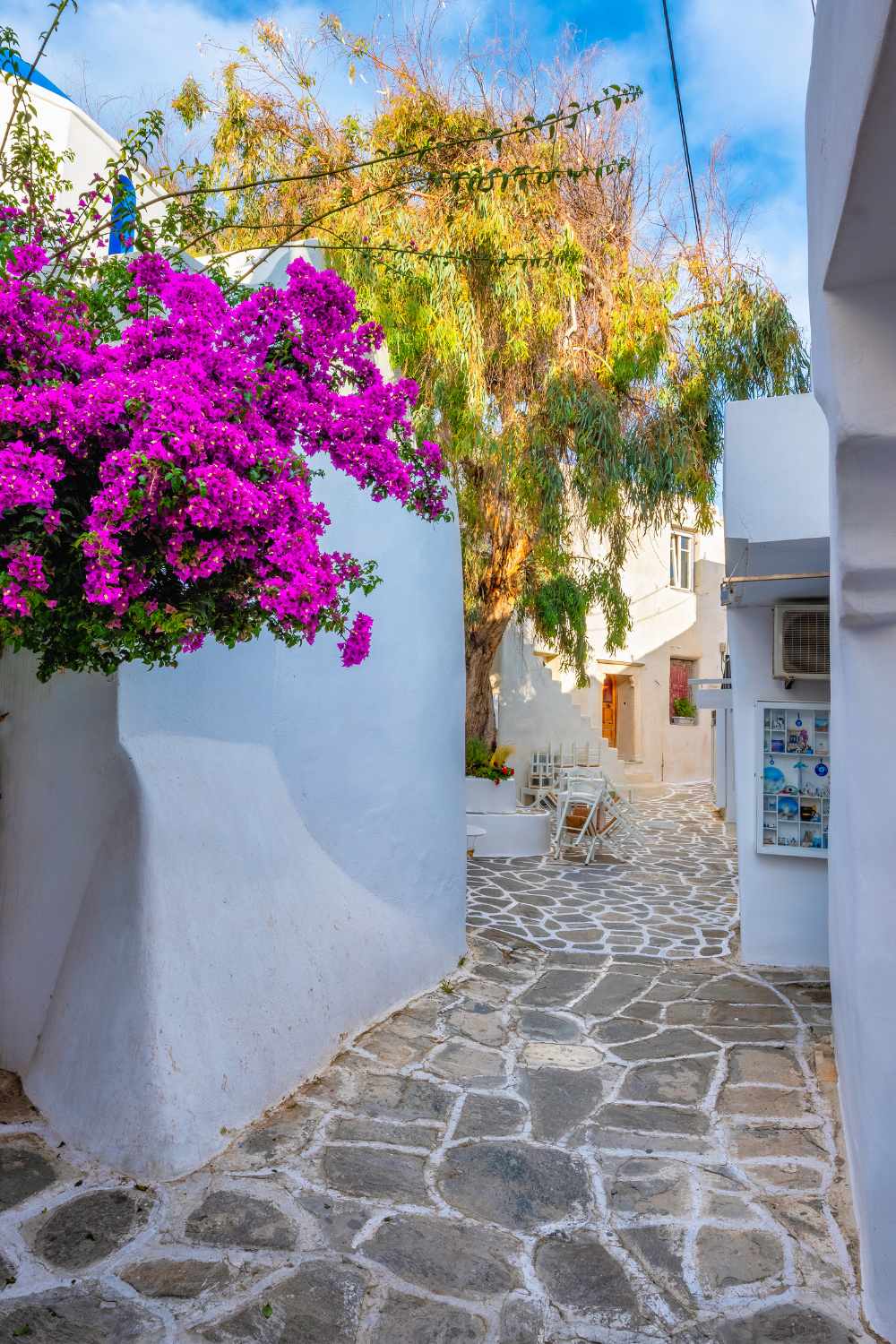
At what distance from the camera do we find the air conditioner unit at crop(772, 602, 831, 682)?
6227 mm

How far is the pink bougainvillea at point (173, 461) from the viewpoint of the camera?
2352 mm

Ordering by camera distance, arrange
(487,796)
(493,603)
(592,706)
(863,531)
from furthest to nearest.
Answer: (592,706), (487,796), (493,603), (863,531)

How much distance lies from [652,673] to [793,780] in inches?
593

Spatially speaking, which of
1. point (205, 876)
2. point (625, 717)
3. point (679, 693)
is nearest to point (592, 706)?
point (625, 717)

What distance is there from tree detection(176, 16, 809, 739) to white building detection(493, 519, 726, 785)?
290 inches

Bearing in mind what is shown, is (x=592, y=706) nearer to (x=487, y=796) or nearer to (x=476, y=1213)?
(x=487, y=796)

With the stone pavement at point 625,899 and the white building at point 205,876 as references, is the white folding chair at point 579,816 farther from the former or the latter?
the white building at point 205,876

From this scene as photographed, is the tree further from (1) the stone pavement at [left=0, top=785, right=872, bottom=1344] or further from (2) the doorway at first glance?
(2) the doorway

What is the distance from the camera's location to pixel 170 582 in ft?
8.96

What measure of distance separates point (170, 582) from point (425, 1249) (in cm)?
249

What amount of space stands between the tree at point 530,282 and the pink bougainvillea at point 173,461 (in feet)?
20.7

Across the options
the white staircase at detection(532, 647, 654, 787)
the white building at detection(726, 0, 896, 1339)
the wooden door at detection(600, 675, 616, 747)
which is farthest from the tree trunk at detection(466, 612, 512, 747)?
the wooden door at detection(600, 675, 616, 747)

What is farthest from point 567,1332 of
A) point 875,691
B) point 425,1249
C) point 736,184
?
point 736,184

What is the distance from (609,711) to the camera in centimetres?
2178
